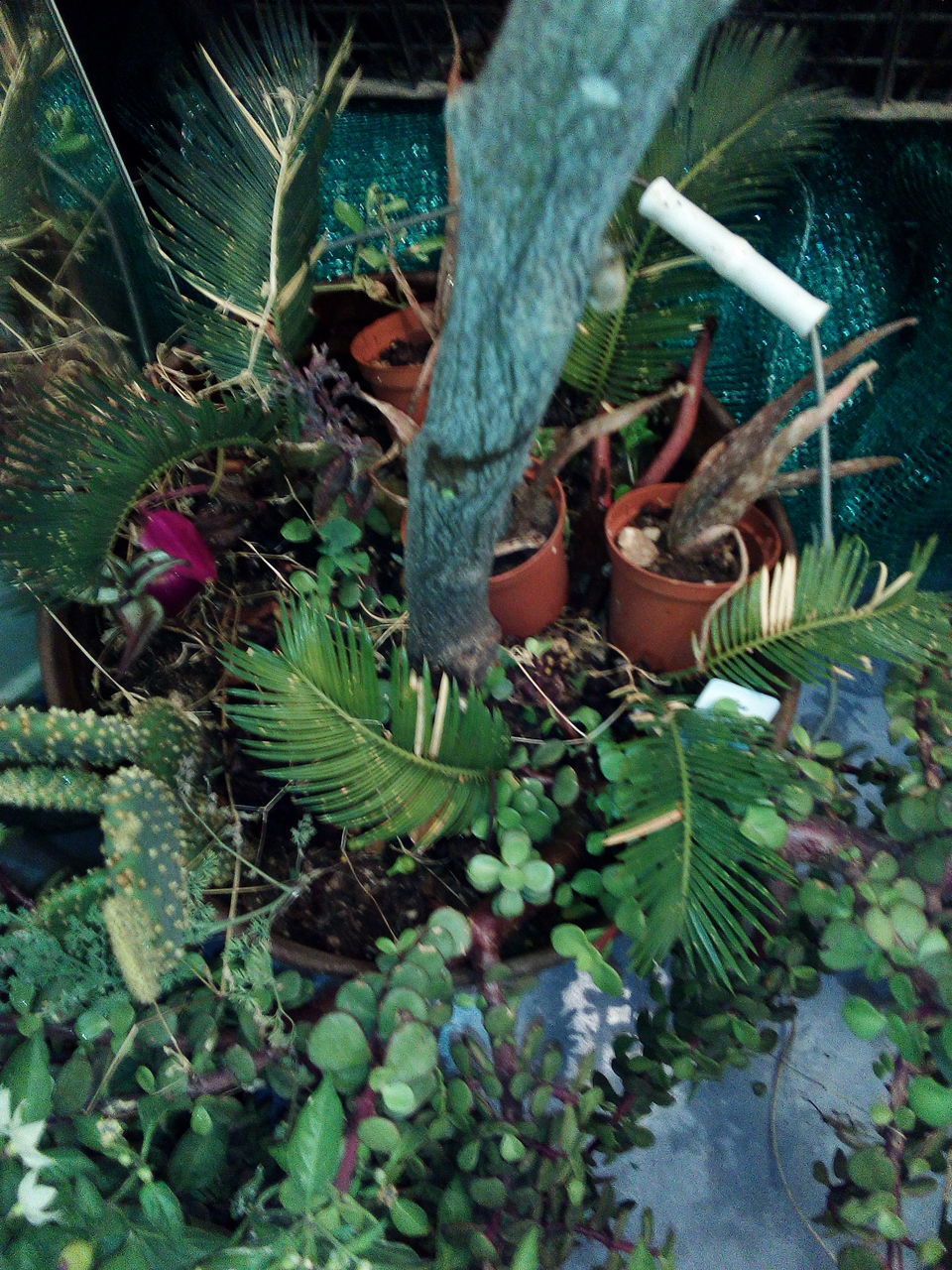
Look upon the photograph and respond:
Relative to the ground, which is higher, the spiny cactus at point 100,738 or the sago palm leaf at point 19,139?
the sago palm leaf at point 19,139

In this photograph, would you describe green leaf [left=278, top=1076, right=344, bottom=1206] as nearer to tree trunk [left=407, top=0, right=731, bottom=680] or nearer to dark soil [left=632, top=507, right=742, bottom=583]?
tree trunk [left=407, top=0, right=731, bottom=680]

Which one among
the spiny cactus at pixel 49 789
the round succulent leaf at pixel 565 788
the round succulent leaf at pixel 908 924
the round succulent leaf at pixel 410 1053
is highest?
the round succulent leaf at pixel 908 924

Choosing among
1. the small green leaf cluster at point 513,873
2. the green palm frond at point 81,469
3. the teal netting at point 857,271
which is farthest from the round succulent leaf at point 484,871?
the teal netting at point 857,271

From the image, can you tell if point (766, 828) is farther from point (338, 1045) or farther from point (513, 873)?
point (338, 1045)

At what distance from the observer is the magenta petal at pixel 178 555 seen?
0.82 meters

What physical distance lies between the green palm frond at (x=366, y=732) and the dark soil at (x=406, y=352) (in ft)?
1.48

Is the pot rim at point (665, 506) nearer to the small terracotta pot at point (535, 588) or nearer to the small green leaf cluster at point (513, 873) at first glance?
the small terracotta pot at point (535, 588)

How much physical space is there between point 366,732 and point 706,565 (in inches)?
16.6

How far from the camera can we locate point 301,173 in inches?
31.5

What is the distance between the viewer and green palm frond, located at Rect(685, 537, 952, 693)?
675 millimetres

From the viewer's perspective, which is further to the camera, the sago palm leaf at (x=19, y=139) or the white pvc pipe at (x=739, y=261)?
the sago palm leaf at (x=19, y=139)

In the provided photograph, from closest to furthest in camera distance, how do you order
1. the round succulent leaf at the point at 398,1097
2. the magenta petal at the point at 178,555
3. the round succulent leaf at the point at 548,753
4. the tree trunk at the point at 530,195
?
the tree trunk at the point at 530,195, the round succulent leaf at the point at 398,1097, the round succulent leaf at the point at 548,753, the magenta petal at the point at 178,555

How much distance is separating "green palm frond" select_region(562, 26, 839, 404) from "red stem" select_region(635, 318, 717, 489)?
0.07ft

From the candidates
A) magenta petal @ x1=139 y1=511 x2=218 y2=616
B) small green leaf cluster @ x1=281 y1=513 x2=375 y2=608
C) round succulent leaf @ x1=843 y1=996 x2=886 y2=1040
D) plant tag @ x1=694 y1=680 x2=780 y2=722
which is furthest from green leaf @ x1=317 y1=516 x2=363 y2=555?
round succulent leaf @ x1=843 y1=996 x2=886 y2=1040
